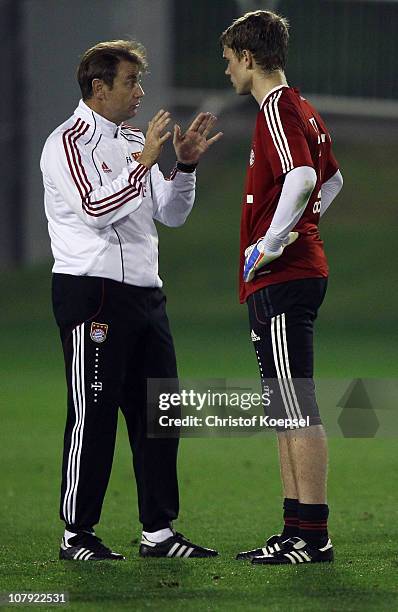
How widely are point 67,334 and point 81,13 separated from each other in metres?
16.0

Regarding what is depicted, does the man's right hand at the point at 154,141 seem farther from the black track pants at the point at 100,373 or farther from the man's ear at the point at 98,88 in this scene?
the black track pants at the point at 100,373

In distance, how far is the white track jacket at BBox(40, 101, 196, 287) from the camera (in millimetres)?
5434

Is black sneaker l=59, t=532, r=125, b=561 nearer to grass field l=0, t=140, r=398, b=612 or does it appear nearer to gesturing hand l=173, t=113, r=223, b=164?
grass field l=0, t=140, r=398, b=612

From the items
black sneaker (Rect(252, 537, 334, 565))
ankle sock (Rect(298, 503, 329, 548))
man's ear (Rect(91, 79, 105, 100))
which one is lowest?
black sneaker (Rect(252, 537, 334, 565))

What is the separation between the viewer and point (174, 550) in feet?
18.5

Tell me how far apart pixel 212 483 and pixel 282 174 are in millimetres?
3067

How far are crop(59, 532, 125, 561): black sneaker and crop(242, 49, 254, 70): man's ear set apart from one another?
6.47ft

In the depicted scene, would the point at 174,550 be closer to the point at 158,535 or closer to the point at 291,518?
the point at 158,535

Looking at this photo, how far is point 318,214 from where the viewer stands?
5508 millimetres

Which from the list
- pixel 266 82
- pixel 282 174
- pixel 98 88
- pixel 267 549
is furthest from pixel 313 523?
pixel 98 88

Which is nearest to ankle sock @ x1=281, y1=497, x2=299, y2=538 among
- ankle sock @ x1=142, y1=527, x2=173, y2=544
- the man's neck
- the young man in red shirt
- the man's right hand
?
the young man in red shirt

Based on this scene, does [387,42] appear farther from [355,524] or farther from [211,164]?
[355,524]

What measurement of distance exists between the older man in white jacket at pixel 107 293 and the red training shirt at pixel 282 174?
0.39 meters

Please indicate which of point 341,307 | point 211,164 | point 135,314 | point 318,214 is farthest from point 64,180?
point 211,164
